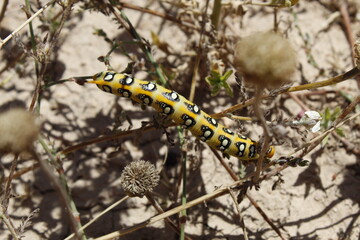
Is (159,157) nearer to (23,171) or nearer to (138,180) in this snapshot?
(138,180)

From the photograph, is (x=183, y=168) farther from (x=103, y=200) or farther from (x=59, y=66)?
(x=59, y=66)

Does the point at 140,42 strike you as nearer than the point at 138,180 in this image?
No

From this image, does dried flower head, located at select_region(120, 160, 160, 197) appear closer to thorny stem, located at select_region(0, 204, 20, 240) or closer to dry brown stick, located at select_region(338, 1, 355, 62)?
thorny stem, located at select_region(0, 204, 20, 240)

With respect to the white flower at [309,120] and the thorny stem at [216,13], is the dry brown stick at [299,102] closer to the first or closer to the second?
the thorny stem at [216,13]

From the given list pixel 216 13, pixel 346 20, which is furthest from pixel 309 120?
pixel 346 20

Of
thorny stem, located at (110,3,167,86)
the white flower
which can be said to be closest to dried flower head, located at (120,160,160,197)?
thorny stem, located at (110,3,167,86)

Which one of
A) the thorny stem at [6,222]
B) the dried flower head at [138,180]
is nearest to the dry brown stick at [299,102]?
the dried flower head at [138,180]
